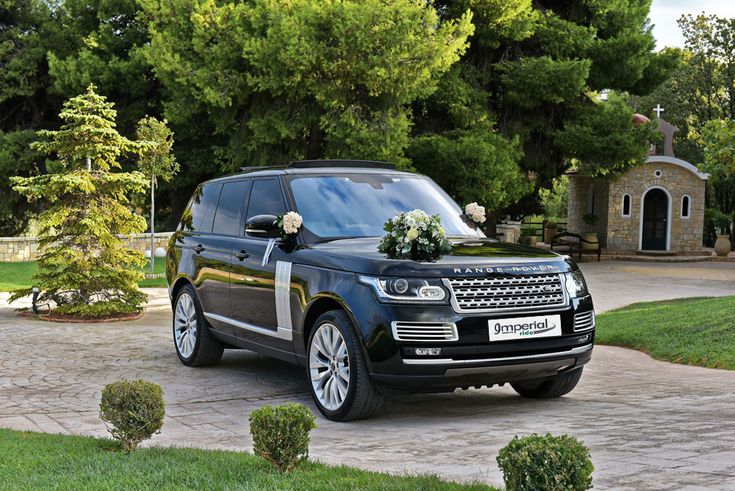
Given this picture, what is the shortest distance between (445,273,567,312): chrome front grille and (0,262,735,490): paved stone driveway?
0.88 meters

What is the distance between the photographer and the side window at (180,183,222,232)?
9.30 metres

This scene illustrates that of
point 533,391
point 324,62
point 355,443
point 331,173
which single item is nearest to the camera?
point 355,443

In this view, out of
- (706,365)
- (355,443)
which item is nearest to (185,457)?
(355,443)

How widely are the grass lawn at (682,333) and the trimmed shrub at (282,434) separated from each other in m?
6.54

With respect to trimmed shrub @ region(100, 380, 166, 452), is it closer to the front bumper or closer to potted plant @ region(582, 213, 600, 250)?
the front bumper

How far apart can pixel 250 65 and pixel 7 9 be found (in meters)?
14.1

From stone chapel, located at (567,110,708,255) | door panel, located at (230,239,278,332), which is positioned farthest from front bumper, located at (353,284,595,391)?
stone chapel, located at (567,110,708,255)

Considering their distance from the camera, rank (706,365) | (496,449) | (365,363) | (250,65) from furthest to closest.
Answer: (250,65) → (706,365) → (365,363) → (496,449)

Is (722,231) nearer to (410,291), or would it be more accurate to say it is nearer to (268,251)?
(268,251)

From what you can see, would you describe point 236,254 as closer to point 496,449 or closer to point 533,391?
point 533,391

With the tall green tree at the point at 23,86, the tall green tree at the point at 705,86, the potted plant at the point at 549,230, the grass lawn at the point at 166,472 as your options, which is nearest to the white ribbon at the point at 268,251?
the grass lawn at the point at 166,472

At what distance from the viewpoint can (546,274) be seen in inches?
260

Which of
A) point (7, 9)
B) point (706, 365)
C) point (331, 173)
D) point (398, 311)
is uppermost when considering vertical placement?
point (7, 9)

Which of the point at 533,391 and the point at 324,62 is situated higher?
the point at 324,62
